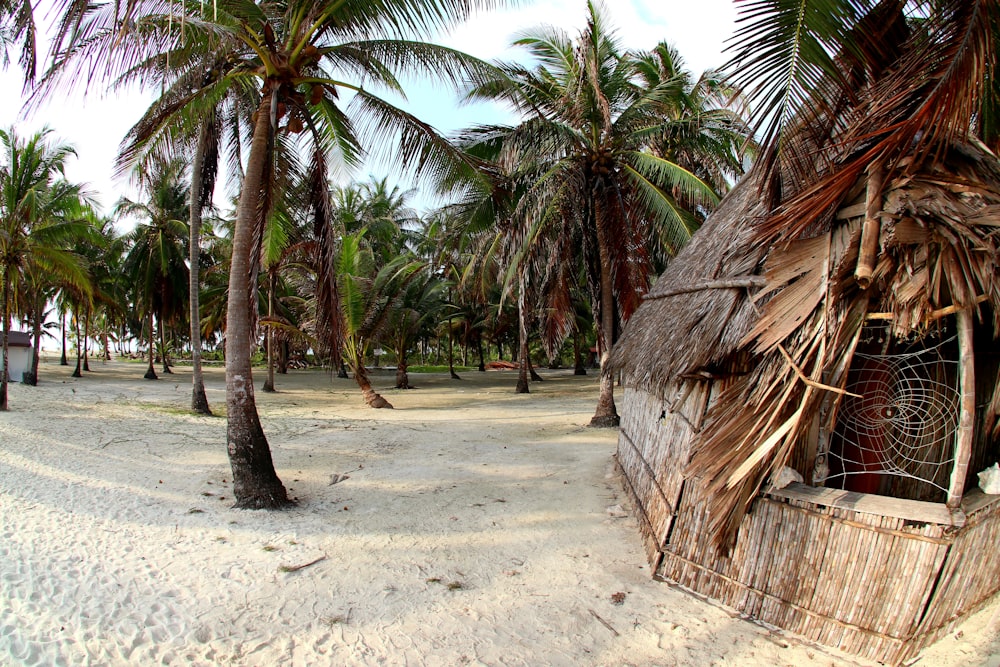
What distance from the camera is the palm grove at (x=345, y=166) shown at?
18.7 feet

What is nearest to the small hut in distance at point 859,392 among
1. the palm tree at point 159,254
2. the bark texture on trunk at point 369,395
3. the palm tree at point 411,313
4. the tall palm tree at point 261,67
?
the tall palm tree at point 261,67

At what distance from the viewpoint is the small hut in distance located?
10.2 ft

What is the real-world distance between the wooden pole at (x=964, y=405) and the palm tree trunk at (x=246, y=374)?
549cm

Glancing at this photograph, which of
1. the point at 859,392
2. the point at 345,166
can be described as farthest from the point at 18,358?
the point at 859,392

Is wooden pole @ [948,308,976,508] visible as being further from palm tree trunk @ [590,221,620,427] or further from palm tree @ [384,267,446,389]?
palm tree @ [384,267,446,389]

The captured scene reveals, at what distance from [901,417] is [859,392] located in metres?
0.27

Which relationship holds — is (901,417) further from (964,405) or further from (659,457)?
(659,457)

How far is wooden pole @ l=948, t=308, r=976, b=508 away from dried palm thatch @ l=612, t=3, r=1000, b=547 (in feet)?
0.43

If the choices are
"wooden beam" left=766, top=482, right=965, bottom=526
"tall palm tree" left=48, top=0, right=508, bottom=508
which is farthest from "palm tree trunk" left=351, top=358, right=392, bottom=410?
"wooden beam" left=766, top=482, right=965, bottom=526

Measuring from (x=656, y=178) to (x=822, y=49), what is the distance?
A: 7.86m

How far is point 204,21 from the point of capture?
17.3ft

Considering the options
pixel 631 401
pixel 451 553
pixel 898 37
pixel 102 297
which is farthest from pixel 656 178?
pixel 102 297

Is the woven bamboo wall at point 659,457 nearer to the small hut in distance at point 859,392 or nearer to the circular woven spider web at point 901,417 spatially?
the small hut in distance at point 859,392

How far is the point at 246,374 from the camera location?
5.71 m
